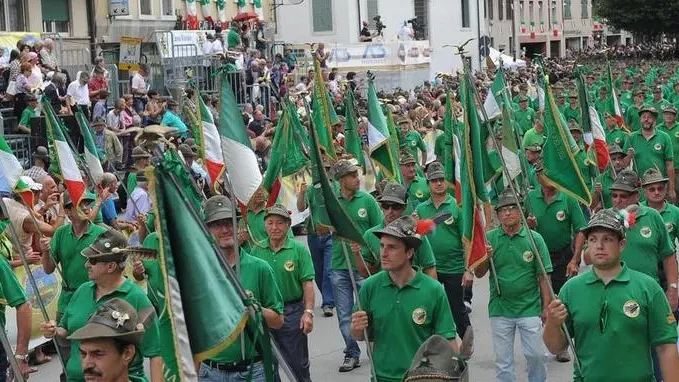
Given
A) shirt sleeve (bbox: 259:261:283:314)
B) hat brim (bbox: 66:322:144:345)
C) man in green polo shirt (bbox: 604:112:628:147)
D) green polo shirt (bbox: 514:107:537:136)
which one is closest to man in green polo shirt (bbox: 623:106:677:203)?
man in green polo shirt (bbox: 604:112:628:147)

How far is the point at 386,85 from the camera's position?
4225cm

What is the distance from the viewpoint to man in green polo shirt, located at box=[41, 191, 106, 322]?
31.6 feet

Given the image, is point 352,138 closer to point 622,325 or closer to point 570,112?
point 570,112

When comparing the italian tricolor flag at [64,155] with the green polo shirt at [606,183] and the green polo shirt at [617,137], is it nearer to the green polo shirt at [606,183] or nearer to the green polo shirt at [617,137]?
the green polo shirt at [606,183]

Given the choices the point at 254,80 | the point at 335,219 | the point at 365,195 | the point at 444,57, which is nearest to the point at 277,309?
the point at 335,219

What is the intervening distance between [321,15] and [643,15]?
2794 centimetres

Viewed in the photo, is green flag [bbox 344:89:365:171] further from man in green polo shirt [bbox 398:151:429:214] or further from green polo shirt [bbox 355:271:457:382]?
green polo shirt [bbox 355:271:457:382]

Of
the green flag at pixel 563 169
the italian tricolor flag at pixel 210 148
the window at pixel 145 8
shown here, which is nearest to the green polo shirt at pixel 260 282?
the italian tricolor flag at pixel 210 148

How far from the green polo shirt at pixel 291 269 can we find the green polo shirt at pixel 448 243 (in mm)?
1931

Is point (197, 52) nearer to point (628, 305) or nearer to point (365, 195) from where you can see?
point (365, 195)

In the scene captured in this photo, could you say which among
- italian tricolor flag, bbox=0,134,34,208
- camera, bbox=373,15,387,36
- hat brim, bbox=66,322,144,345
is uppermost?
camera, bbox=373,15,387,36

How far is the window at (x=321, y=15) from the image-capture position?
173ft

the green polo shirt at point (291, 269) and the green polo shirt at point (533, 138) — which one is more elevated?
the green polo shirt at point (533, 138)

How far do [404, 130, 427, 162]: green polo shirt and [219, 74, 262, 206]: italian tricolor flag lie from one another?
11.4m
